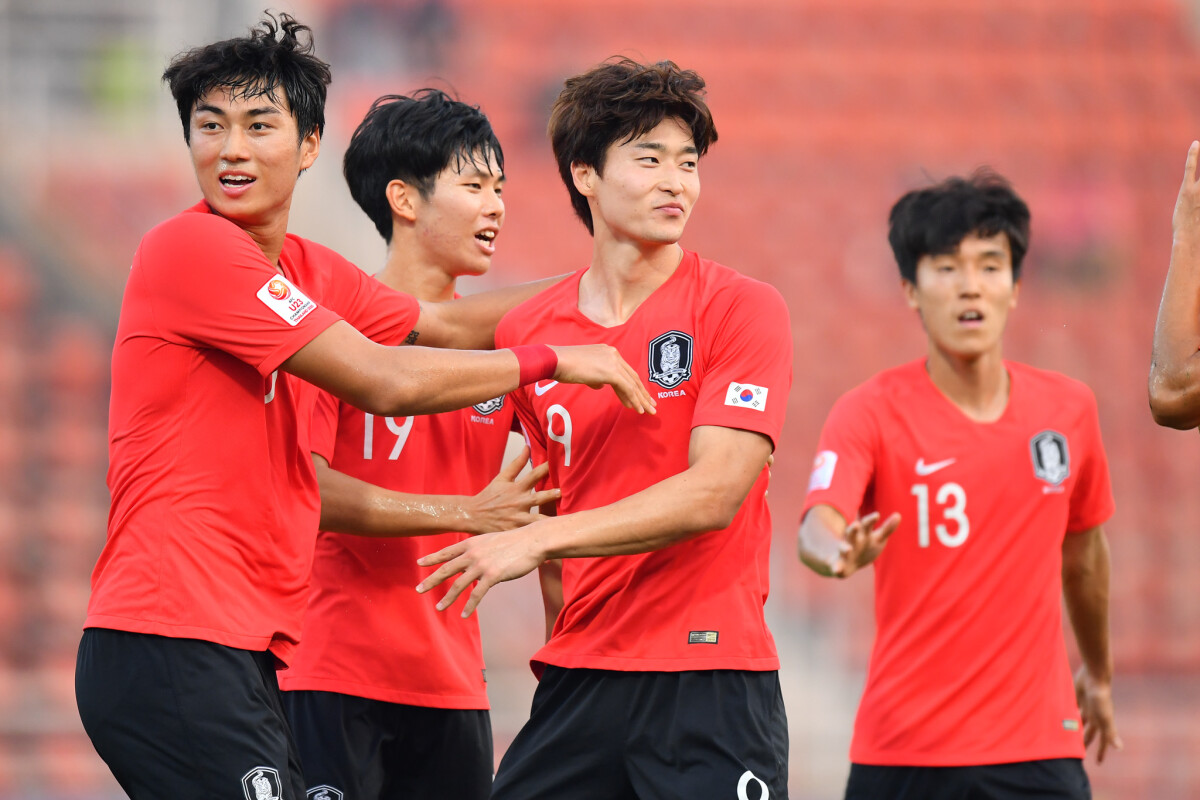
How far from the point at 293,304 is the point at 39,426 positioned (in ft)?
26.1

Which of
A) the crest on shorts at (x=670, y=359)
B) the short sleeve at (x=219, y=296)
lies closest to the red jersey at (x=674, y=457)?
the crest on shorts at (x=670, y=359)

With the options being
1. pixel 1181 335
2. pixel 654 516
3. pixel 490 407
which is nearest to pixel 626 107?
pixel 490 407

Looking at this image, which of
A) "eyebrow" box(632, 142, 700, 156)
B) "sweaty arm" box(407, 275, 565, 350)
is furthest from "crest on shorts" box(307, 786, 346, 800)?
"eyebrow" box(632, 142, 700, 156)

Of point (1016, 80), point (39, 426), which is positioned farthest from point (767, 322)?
point (1016, 80)

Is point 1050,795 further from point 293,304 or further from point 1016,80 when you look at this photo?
point 1016,80

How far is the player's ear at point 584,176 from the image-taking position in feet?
12.9

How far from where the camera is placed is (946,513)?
4590mm

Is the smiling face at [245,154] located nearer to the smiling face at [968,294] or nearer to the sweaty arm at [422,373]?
the sweaty arm at [422,373]

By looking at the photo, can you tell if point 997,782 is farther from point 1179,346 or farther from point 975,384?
point 1179,346

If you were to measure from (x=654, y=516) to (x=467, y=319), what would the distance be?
121 centimetres

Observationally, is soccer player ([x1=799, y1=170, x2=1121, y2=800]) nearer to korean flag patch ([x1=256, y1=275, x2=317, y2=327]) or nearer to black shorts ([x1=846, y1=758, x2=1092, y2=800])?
black shorts ([x1=846, y1=758, x2=1092, y2=800])

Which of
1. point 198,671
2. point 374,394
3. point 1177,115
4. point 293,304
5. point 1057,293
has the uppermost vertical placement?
point 1177,115

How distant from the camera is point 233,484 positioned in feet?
10.7

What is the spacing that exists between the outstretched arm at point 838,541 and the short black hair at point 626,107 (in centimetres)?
115
